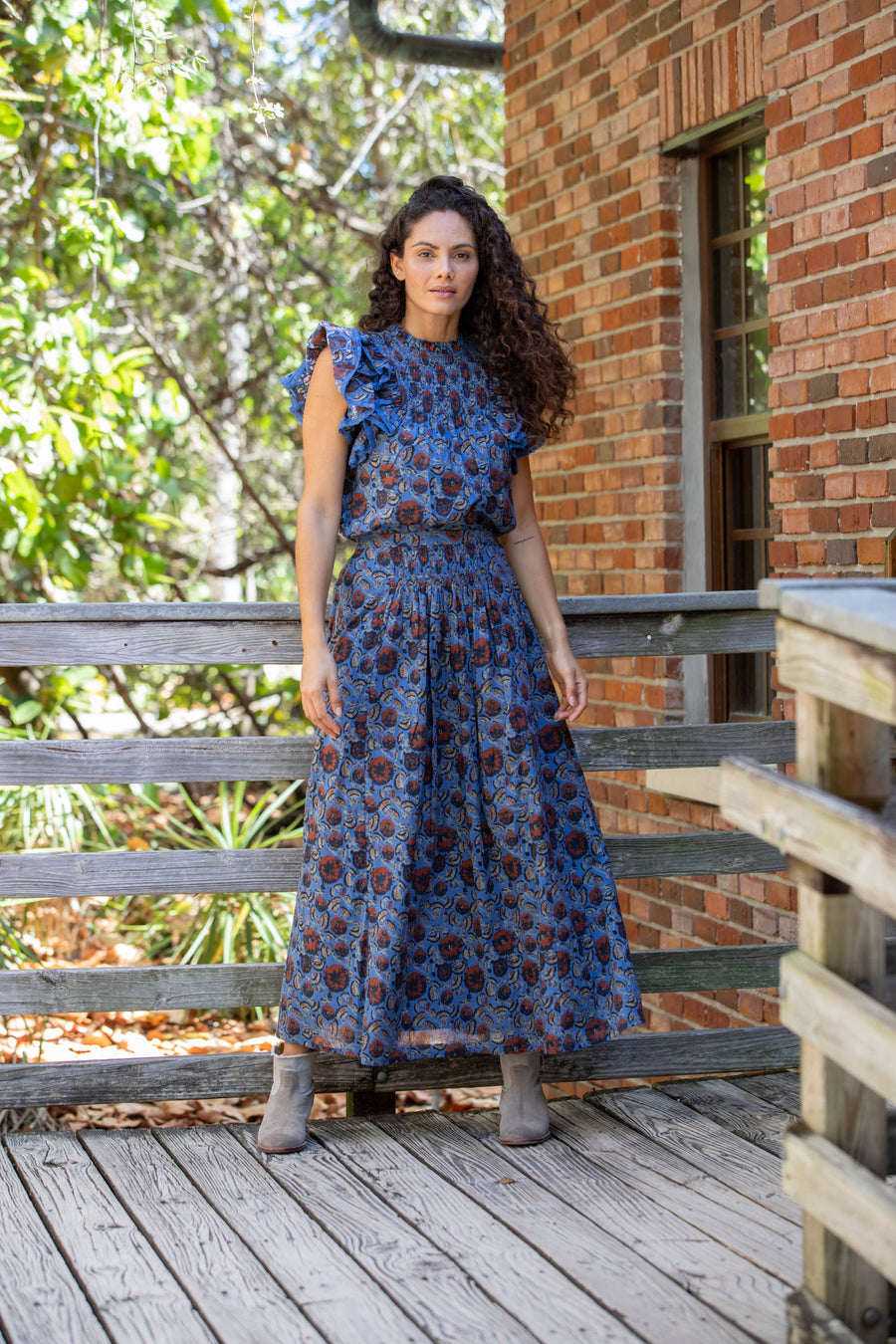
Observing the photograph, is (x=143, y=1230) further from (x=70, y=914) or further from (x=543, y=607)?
(x=70, y=914)

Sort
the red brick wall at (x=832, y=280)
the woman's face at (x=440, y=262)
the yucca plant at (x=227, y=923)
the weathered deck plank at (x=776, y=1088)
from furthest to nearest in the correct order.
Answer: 1. the yucca plant at (x=227, y=923)
2. the red brick wall at (x=832, y=280)
3. the weathered deck plank at (x=776, y=1088)
4. the woman's face at (x=440, y=262)

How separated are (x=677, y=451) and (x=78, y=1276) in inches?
125

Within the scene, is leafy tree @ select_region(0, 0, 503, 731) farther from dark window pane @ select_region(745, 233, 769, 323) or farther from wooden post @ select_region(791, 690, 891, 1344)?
wooden post @ select_region(791, 690, 891, 1344)

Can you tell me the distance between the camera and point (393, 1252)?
101 inches

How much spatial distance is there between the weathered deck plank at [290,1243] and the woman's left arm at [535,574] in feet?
3.81

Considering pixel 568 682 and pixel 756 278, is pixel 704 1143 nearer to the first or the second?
pixel 568 682

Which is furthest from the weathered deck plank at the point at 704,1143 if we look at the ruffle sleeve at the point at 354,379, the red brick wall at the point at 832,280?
the ruffle sleeve at the point at 354,379

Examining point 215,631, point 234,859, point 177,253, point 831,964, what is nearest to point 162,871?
point 234,859

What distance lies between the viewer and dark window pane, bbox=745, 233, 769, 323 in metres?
4.46

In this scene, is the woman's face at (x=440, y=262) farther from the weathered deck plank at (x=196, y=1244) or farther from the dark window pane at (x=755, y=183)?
the weathered deck plank at (x=196, y=1244)

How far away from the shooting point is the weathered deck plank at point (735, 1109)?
3.13 metres

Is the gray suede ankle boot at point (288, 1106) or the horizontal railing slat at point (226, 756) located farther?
the horizontal railing slat at point (226, 756)

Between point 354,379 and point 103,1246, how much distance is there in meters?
1.70

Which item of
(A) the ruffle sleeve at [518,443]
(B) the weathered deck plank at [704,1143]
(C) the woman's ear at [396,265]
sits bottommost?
(B) the weathered deck plank at [704,1143]
